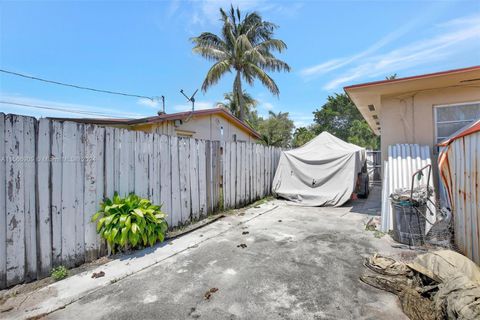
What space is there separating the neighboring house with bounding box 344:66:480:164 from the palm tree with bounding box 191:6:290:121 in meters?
10.8

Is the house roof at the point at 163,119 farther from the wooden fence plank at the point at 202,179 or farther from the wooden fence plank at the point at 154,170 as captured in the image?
the wooden fence plank at the point at 154,170

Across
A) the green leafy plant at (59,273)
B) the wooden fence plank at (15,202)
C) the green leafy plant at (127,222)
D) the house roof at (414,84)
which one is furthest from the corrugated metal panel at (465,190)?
the wooden fence plank at (15,202)

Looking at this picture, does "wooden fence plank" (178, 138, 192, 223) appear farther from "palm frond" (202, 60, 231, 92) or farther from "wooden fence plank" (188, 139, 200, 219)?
"palm frond" (202, 60, 231, 92)

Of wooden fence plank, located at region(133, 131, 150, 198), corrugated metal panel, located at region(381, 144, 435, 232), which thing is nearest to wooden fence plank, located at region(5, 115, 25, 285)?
wooden fence plank, located at region(133, 131, 150, 198)

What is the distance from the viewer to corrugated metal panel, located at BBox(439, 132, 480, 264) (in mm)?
2934

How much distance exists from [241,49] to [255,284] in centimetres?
1542

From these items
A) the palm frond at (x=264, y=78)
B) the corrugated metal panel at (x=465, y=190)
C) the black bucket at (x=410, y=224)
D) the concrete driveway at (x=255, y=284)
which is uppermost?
the palm frond at (x=264, y=78)

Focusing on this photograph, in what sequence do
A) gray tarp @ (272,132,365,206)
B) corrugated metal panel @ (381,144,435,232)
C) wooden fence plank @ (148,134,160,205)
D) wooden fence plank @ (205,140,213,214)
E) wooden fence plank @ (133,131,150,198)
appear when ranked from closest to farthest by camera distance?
1. wooden fence plank @ (133,131,150,198)
2. wooden fence plank @ (148,134,160,205)
3. corrugated metal panel @ (381,144,435,232)
4. wooden fence plank @ (205,140,213,214)
5. gray tarp @ (272,132,365,206)

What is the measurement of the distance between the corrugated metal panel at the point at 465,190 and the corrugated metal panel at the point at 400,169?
1.03 m

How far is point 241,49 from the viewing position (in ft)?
51.3

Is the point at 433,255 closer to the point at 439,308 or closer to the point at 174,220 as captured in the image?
the point at 439,308

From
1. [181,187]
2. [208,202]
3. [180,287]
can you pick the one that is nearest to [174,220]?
[181,187]

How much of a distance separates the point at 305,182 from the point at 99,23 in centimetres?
904

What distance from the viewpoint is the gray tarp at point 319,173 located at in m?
7.51
